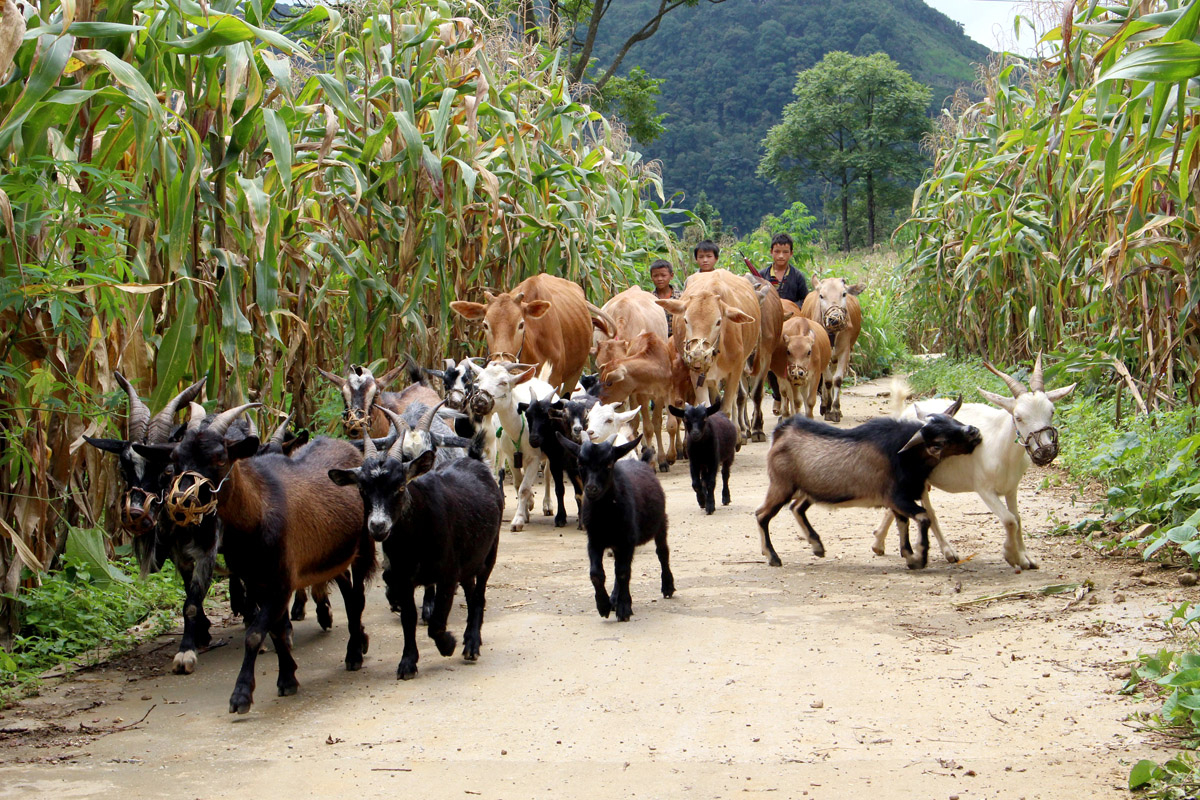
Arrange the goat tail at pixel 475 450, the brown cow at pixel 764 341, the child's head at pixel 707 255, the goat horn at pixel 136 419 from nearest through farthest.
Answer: the goat horn at pixel 136 419, the goat tail at pixel 475 450, the brown cow at pixel 764 341, the child's head at pixel 707 255

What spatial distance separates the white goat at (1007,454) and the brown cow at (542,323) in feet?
12.1

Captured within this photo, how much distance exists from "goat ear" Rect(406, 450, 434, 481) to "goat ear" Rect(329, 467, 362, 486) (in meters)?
0.22

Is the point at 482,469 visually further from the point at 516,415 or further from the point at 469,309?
the point at 469,309

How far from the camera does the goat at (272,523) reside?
15.6 ft

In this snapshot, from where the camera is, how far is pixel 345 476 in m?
5.24

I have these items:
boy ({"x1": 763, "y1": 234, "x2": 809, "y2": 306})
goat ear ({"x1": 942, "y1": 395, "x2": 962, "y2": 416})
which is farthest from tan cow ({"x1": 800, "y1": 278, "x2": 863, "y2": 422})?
goat ear ({"x1": 942, "y1": 395, "x2": 962, "y2": 416})

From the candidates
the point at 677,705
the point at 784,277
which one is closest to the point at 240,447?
the point at 677,705

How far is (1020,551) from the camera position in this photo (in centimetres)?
686

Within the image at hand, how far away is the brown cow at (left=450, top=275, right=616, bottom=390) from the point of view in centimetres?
982

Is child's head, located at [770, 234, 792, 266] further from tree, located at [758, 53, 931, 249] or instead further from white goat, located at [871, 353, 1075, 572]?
tree, located at [758, 53, 931, 249]

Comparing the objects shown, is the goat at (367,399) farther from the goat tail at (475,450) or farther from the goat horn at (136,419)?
the goat horn at (136,419)

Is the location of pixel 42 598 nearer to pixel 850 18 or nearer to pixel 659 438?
pixel 659 438

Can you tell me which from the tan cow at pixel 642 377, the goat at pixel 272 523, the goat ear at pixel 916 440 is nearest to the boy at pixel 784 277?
the tan cow at pixel 642 377

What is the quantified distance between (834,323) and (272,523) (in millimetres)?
11264
